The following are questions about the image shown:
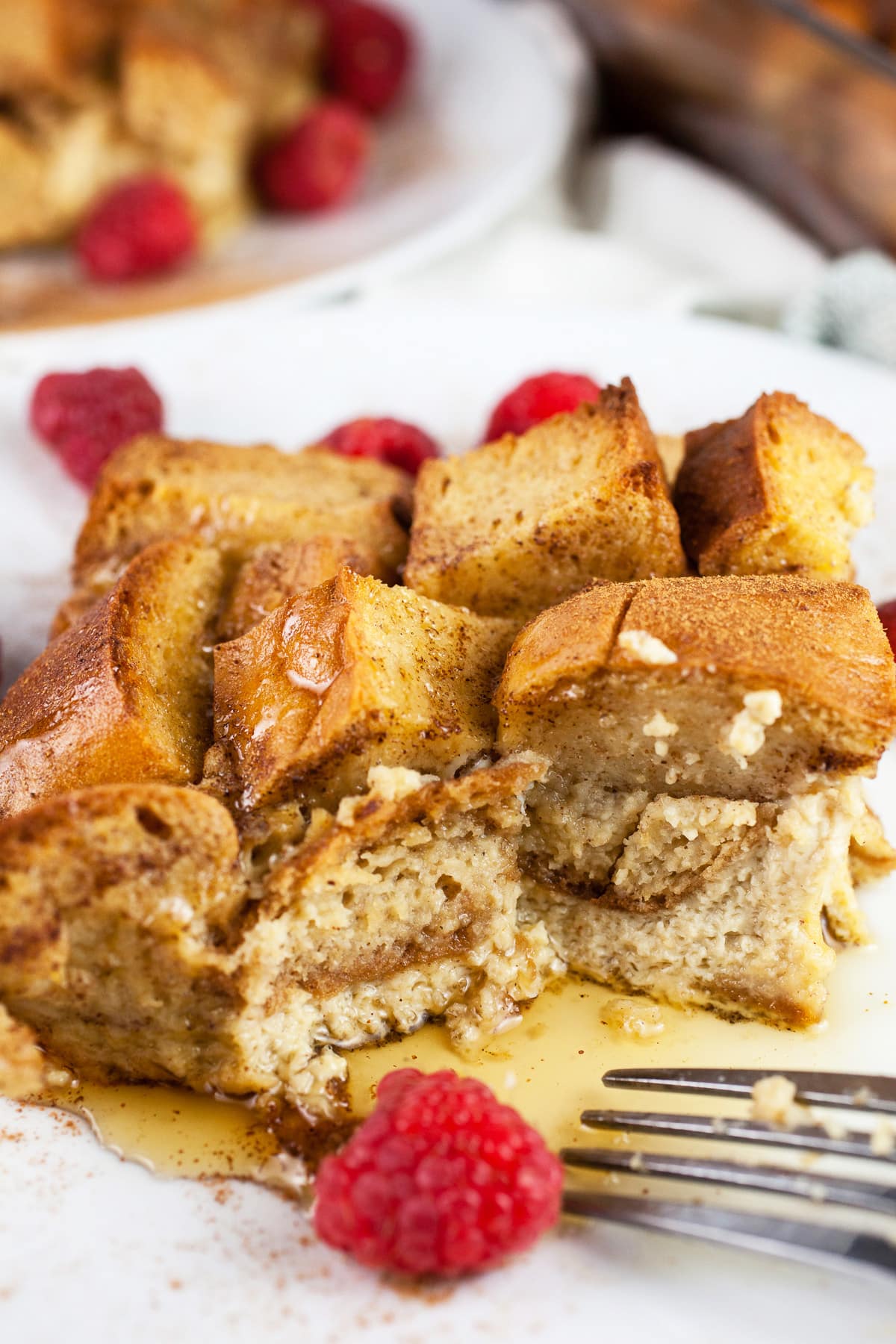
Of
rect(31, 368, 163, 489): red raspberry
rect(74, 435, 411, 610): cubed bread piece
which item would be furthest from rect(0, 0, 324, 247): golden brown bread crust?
rect(74, 435, 411, 610): cubed bread piece

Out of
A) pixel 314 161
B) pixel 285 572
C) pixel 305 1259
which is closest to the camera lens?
pixel 305 1259

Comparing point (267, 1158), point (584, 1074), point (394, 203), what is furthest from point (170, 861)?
point (394, 203)

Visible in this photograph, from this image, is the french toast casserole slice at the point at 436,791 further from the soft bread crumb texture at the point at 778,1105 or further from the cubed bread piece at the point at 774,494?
the soft bread crumb texture at the point at 778,1105

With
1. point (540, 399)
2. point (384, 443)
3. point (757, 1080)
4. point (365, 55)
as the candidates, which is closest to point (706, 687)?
point (757, 1080)

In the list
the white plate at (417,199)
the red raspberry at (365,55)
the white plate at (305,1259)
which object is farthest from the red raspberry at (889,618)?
the red raspberry at (365,55)

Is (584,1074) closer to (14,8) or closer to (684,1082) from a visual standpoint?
(684,1082)

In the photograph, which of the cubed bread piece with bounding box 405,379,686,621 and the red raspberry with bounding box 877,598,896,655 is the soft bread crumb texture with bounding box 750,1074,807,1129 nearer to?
the cubed bread piece with bounding box 405,379,686,621

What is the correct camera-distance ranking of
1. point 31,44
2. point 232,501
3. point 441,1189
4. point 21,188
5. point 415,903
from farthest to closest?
point 21,188
point 31,44
point 232,501
point 415,903
point 441,1189

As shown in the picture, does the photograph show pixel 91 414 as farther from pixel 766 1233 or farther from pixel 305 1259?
pixel 766 1233

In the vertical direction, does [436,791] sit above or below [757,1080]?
above
